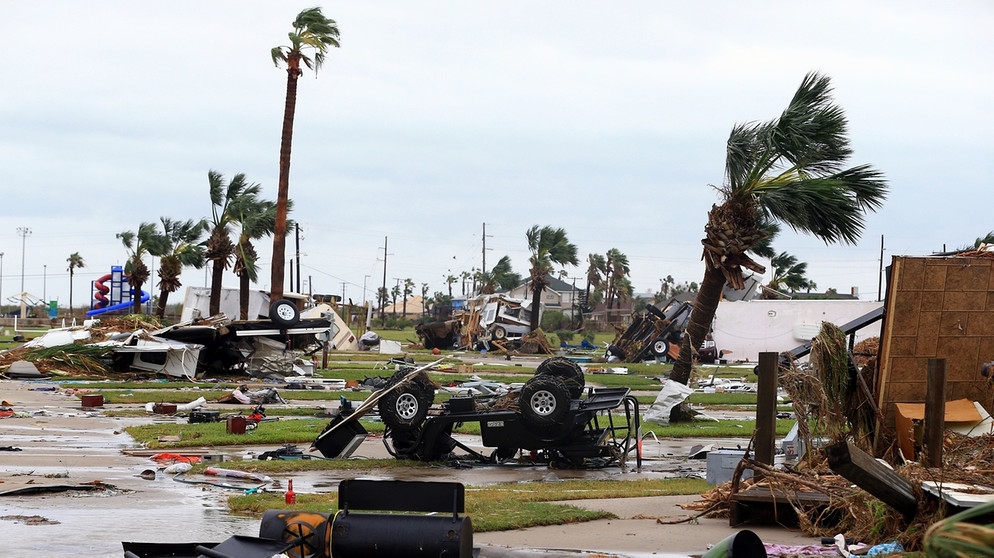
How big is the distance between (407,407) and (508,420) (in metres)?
1.45

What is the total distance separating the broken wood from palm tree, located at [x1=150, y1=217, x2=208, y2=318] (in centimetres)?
4533

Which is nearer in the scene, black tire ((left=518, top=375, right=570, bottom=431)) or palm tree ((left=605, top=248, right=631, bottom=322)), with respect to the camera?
black tire ((left=518, top=375, right=570, bottom=431))

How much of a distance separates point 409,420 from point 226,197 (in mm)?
32361

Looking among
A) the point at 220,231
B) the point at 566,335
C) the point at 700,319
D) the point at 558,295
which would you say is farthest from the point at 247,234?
the point at 558,295

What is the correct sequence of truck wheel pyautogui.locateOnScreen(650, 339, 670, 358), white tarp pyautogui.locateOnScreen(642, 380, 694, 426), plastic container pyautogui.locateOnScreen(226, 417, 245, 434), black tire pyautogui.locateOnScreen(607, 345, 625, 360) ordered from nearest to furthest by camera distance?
1. plastic container pyautogui.locateOnScreen(226, 417, 245, 434)
2. white tarp pyautogui.locateOnScreen(642, 380, 694, 426)
3. truck wheel pyautogui.locateOnScreen(650, 339, 670, 358)
4. black tire pyautogui.locateOnScreen(607, 345, 625, 360)

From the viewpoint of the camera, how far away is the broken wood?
8.12 meters

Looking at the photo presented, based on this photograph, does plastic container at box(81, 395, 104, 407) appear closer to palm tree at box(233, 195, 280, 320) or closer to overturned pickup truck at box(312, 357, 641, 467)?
overturned pickup truck at box(312, 357, 641, 467)

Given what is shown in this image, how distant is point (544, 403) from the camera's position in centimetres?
1551

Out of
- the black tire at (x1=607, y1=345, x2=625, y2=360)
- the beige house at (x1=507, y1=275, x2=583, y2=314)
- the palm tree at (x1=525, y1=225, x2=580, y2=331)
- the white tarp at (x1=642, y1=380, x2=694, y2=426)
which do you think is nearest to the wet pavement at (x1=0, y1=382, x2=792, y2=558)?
the white tarp at (x1=642, y1=380, x2=694, y2=426)

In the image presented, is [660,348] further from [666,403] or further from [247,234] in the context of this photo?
[666,403]

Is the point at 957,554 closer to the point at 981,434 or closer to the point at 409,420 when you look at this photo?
the point at 981,434

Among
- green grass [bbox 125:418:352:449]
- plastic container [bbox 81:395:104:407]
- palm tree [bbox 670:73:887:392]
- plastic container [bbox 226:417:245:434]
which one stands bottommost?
plastic container [bbox 81:395:104:407]

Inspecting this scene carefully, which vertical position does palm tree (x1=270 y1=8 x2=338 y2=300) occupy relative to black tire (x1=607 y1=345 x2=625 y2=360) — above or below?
above

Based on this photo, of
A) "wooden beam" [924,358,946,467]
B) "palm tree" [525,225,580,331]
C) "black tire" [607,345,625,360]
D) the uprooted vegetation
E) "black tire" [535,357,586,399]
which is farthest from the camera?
"palm tree" [525,225,580,331]
